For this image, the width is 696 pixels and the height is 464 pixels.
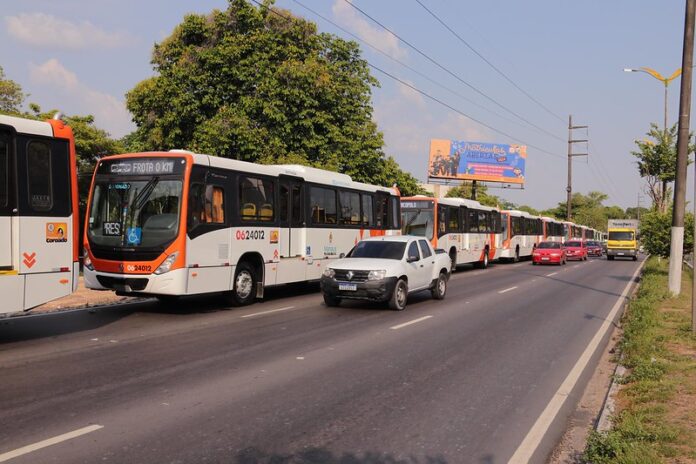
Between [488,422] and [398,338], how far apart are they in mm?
4633

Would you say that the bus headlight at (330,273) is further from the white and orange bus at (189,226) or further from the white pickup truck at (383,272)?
the white and orange bus at (189,226)

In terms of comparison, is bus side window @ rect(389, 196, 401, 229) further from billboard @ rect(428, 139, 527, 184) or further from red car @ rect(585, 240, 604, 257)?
red car @ rect(585, 240, 604, 257)

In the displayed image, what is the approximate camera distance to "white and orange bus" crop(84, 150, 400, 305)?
12562mm

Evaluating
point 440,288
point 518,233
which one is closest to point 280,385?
point 440,288

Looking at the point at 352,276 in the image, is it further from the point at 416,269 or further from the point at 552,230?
the point at 552,230

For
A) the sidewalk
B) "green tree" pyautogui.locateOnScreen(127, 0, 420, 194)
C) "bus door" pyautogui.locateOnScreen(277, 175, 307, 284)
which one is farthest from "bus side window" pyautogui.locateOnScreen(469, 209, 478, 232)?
the sidewalk

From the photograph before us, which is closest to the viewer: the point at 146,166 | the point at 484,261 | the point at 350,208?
the point at 146,166

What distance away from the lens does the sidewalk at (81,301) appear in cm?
1349

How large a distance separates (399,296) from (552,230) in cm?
4332

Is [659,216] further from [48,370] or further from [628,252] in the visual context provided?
[48,370]

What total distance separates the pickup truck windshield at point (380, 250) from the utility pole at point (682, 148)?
8.17 metres

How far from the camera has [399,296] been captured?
47.2 ft

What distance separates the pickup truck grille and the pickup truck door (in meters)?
1.30

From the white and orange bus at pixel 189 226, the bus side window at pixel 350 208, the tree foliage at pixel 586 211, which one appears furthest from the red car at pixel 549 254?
the tree foliage at pixel 586 211
